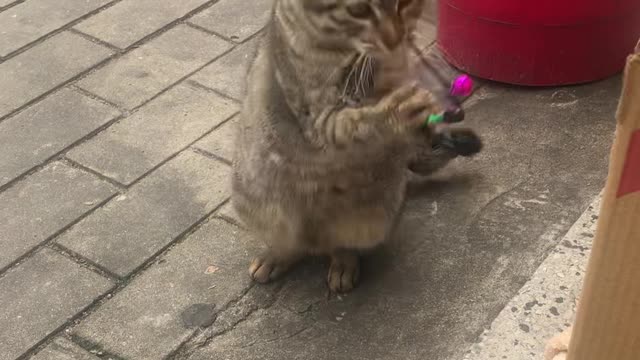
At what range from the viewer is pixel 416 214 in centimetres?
275

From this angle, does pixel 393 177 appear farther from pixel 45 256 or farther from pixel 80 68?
pixel 80 68

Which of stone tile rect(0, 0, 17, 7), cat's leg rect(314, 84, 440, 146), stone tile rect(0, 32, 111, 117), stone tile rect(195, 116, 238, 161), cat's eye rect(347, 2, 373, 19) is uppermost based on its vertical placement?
cat's eye rect(347, 2, 373, 19)

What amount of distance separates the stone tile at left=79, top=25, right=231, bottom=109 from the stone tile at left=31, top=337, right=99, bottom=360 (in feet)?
3.62

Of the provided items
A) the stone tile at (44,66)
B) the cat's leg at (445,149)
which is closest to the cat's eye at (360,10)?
the cat's leg at (445,149)

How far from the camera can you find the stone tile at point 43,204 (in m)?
2.72

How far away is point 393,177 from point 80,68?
5.22 ft

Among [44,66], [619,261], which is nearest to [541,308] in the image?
[619,261]

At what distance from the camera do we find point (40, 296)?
8.34ft

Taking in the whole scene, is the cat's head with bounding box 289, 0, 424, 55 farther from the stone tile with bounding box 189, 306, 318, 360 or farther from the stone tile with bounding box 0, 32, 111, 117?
the stone tile with bounding box 0, 32, 111, 117

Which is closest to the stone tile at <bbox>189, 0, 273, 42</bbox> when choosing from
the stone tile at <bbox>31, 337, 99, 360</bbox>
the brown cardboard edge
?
the stone tile at <bbox>31, 337, 99, 360</bbox>

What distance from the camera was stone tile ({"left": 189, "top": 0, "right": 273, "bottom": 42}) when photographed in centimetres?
356

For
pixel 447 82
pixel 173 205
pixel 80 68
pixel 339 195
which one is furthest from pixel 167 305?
pixel 80 68

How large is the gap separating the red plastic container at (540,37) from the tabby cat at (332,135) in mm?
508

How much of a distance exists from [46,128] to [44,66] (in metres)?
0.39
